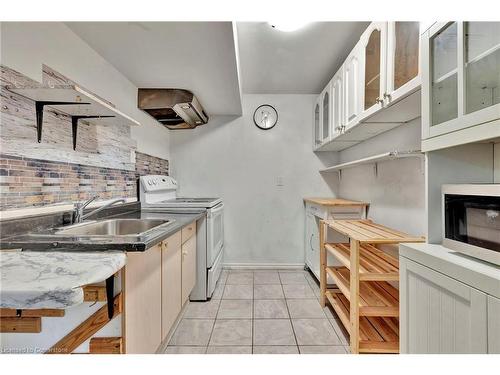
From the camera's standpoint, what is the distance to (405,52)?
1.30m

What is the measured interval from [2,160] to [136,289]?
792mm

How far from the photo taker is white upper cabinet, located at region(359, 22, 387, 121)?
1442mm

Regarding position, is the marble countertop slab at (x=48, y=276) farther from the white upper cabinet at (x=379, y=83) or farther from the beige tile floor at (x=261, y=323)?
the white upper cabinet at (x=379, y=83)

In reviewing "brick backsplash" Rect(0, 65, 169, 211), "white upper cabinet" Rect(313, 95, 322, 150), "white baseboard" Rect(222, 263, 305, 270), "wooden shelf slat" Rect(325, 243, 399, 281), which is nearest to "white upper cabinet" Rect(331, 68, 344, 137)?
"white upper cabinet" Rect(313, 95, 322, 150)

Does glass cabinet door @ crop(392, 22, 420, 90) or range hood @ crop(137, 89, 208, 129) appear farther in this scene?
range hood @ crop(137, 89, 208, 129)

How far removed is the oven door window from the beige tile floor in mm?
1134

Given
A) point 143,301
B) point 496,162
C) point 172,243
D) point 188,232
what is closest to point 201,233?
point 188,232

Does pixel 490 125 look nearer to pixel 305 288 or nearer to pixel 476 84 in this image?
pixel 476 84

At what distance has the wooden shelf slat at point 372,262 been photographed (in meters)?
1.46

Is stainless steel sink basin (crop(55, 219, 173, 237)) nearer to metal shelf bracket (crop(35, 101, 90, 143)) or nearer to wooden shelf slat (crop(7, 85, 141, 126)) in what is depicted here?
metal shelf bracket (crop(35, 101, 90, 143))

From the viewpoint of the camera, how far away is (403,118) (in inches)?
65.7

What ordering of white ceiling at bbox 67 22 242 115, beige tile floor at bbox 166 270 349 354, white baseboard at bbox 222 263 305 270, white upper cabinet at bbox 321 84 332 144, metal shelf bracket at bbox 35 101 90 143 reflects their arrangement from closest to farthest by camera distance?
metal shelf bracket at bbox 35 101 90 143 < white ceiling at bbox 67 22 242 115 < beige tile floor at bbox 166 270 349 354 < white upper cabinet at bbox 321 84 332 144 < white baseboard at bbox 222 263 305 270

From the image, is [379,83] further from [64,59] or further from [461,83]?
[64,59]
